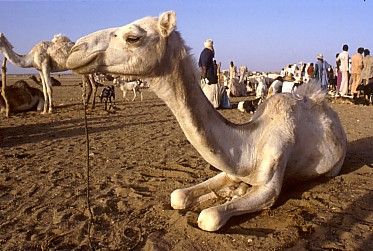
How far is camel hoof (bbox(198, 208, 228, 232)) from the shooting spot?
391 cm

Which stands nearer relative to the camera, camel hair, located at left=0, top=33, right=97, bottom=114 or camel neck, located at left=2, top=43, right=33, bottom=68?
camel hair, located at left=0, top=33, right=97, bottom=114

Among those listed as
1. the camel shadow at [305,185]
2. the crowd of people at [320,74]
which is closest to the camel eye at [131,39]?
the camel shadow at [305,185]

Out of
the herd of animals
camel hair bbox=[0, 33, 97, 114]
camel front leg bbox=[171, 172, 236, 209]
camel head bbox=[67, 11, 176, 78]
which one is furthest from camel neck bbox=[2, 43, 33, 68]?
camel head bbox=[67, 11, 176, 78]

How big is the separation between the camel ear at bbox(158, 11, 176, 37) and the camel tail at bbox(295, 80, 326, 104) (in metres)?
2.37

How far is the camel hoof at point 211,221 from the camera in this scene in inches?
154

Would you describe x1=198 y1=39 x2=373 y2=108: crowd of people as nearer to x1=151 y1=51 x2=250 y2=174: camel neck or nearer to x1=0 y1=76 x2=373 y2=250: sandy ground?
x1=0 y1=76 x2=373 y2=250: sandy ground

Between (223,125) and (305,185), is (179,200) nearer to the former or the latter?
(223,125)

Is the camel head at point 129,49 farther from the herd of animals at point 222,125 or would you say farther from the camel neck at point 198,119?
the camel neck at point 198,119

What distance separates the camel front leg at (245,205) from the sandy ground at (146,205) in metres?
0.12

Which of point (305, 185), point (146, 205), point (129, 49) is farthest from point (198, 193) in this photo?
point (129, 49)

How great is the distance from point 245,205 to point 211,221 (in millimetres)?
446

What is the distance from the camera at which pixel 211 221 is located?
391 centimetres

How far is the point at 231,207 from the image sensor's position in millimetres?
4102

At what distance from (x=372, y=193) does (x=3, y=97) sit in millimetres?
12120
